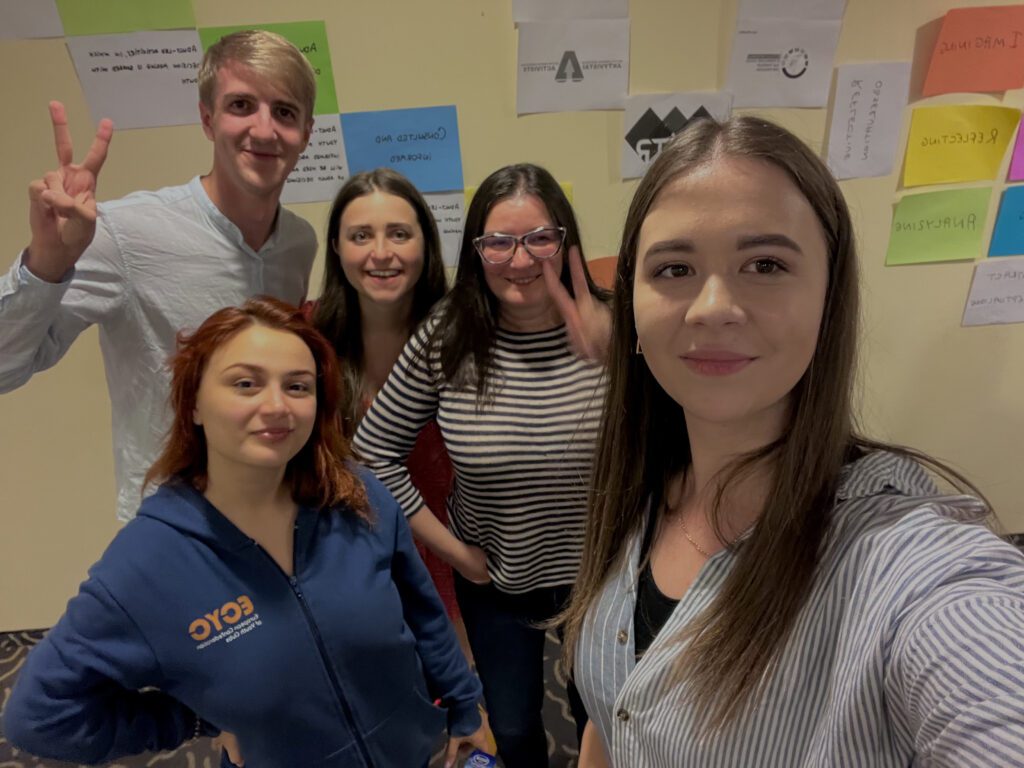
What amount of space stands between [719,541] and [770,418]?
0.16m

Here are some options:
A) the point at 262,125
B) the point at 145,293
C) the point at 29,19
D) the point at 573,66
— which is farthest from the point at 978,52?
the point at 29,19

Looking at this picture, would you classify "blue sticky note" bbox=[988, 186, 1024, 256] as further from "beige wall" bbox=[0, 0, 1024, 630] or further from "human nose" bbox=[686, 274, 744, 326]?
"human nose" bbox=[686, 274, 744, 326]

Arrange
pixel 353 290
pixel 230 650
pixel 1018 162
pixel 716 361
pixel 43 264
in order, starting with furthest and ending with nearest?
pixel 1018 162
pixel 353 290
pixel 43 264
pixel 230 650
pixel 716 361

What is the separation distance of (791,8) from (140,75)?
1757mm

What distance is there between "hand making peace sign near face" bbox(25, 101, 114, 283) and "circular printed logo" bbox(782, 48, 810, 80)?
1.66 metres

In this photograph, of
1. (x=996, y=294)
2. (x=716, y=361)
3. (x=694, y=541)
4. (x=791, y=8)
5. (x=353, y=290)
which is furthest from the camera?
(x=996, y=294)

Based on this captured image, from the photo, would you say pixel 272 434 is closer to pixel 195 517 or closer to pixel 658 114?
pixel 195 517

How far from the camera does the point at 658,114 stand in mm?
1659

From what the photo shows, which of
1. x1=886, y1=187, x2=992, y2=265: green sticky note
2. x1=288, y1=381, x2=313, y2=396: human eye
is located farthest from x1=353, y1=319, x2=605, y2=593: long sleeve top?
x1=886, y1=187, x2=992, y2=265: green sticky note

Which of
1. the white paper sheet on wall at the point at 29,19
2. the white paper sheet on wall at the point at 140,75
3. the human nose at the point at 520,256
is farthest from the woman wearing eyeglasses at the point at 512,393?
the white paper sheet on wall at the point at 29,19

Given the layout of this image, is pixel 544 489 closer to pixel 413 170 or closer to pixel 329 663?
pixel 329 663

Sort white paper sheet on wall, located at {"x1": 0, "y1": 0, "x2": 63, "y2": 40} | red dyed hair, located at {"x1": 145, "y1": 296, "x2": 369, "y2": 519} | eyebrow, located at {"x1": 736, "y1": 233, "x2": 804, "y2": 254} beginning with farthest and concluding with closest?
white paper sheet on wall, located at {"x1": 0, "y1": 0, "x2": 63, "y2": 40} → red dyed hair, located at {"x1": 145, "y1": 296, "x2": 369, "y2": 519} → eyebrow, located at {"x1": 736, "y1": 233, "x2": 804, "y2": 254}

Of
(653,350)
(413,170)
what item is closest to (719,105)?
(413,170)

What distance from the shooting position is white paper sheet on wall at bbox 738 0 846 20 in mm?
1579
